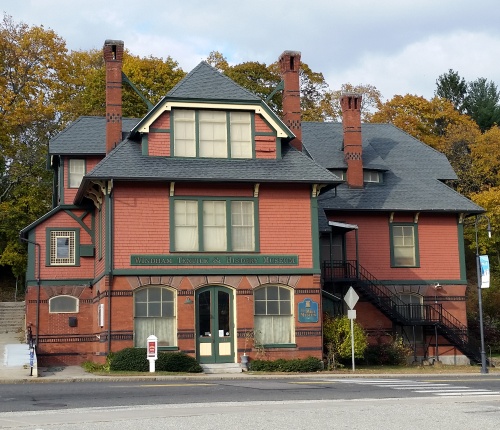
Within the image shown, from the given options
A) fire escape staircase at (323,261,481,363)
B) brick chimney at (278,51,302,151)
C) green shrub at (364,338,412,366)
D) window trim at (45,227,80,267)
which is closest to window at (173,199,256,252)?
brick chimney at (278,51,302,151)

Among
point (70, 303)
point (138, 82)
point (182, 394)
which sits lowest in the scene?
point (182, 394)

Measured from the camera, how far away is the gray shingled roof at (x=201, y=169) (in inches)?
1128

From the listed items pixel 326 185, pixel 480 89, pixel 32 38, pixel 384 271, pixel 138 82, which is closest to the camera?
pixel 326 185

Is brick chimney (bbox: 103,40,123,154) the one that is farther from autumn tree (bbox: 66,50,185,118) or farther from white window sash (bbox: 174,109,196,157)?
autumn tree (bbox: 66,50,185,118)

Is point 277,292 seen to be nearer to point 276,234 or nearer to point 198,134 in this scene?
point 276,234

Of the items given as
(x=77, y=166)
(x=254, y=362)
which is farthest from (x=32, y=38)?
(x=254, y=362)

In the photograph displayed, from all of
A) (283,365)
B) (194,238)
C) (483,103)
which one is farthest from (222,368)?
(483,103)

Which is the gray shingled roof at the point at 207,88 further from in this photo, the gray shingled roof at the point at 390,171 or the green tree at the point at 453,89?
the green tree at the point at 453,89

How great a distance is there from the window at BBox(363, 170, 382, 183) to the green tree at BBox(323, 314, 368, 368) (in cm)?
918

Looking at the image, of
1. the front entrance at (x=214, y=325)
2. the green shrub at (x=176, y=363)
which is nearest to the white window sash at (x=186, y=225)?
the front entrance at (x=214, y=325)

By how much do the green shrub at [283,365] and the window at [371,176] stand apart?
12.1 meters

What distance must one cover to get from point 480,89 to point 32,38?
4270 cm

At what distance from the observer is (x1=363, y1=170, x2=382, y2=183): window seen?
38219mm

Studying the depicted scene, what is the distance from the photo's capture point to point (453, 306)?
120 ft
